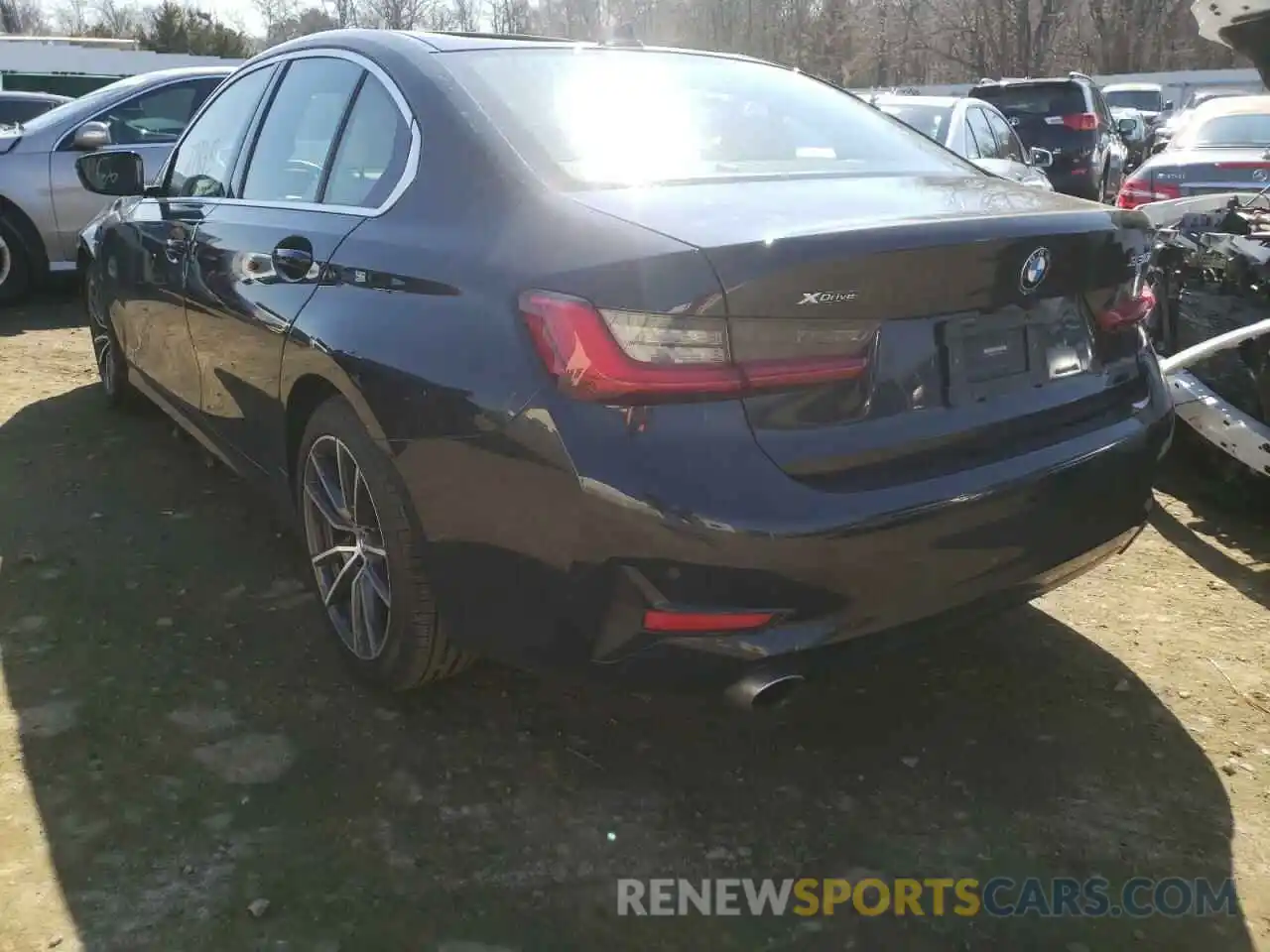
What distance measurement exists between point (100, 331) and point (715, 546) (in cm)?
441

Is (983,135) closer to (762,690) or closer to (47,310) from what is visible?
(47,310)

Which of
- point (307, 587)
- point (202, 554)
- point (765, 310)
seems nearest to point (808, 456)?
point (765, 310)

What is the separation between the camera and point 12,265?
26.4 feet

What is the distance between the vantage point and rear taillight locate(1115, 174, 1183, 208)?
7516 millimetres

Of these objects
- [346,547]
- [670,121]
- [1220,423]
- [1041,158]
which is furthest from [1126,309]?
[1041,158]

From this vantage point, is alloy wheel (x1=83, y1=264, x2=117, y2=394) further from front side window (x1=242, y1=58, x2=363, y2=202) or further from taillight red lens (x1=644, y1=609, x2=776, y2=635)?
taillight red lens (x1=644, y1=609, x2=776, y2=635)

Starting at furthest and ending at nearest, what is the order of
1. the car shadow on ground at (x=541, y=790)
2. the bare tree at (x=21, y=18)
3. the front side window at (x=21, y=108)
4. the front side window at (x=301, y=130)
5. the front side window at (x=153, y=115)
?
the bare tree at (x=21, y=18) → the front side window at (x=21, y=108) → the front side window at (x=153, y=115) → the front side window at (x=301, y=130) → the car shadow on ground at (x=541, y=790)

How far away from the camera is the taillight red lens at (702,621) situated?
2.06 metres

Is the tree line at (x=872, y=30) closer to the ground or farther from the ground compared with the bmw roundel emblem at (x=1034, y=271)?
farther from the ground

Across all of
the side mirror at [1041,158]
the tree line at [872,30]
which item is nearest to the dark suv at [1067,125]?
the side mirror at [1041,158]

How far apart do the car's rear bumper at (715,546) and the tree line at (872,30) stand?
4122 cm

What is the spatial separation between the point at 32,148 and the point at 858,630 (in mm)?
7888

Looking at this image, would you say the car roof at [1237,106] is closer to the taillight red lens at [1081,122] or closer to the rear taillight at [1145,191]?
the rear taillight at [1145,191]

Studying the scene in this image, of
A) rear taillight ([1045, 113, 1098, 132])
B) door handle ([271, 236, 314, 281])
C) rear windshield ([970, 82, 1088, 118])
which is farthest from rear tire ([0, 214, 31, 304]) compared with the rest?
rear taillight ([1045, 113, 1098, 132])
